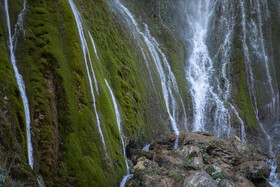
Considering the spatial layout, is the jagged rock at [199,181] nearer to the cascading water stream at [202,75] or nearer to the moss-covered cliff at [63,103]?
the moss-covered cliff at [63,103]

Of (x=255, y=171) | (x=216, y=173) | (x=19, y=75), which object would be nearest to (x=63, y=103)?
(x=19, y=75)

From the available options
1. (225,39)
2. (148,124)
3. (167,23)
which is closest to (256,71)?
(225,39)

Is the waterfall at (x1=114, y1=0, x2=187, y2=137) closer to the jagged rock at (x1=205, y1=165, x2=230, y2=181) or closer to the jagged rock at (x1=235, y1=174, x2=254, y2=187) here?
the jagged rock at (x1=205, y1=165, x2=230, y2=181)

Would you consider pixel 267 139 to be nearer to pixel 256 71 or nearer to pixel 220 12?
pixel 256 71

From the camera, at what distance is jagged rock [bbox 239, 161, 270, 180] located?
16.3 meters

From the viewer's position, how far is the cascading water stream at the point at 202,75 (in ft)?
107

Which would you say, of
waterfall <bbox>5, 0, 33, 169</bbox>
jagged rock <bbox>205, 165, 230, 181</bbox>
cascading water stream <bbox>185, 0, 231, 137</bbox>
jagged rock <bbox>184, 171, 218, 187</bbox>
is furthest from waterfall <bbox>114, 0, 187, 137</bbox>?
waterfall <bbox>5, 0, 33, 169</bbox>

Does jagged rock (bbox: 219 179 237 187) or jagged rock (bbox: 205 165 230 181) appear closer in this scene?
jagged rock (bbox: 219 179 237 187)

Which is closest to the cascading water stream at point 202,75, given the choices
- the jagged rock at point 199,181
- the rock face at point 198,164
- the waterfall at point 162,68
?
the waterfall at point 162,68

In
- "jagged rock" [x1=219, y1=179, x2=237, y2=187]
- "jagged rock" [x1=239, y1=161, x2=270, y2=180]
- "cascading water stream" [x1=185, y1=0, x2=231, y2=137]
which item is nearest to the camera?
"jagged rock" [x1=219, y1=179, x2=237, y2=187]

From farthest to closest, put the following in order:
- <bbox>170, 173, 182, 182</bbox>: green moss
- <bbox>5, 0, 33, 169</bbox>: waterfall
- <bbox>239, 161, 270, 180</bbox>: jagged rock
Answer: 1. <bbox>239, 161, 270, 180</bbox>: jagged rock
2. <bbox>170, 173, 182, 182</bbox>: green moss
3. <bbox>5, 0, 33, 169</bbox>: waterfall

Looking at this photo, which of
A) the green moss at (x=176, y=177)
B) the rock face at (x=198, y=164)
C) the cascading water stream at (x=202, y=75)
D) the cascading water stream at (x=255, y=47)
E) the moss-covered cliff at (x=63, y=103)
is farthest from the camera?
the cascading water stream at (x=255, y=47)

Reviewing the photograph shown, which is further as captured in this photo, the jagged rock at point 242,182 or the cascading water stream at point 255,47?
the cascading water stream at point 255,47

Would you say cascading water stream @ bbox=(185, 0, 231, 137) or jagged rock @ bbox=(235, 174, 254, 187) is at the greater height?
cascading water stream @ bbox=(185, 0, 231, 137)
